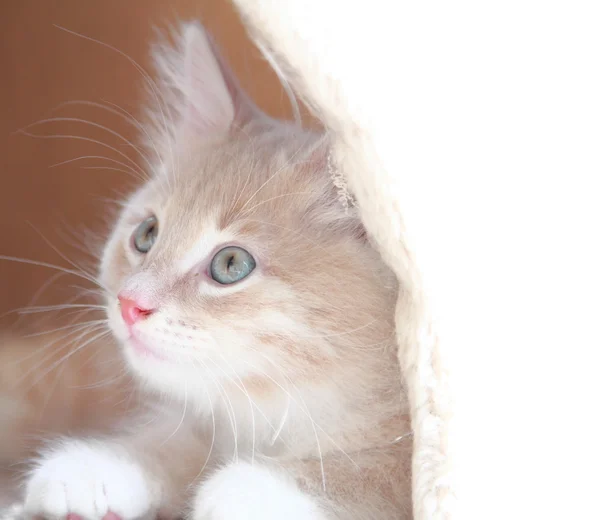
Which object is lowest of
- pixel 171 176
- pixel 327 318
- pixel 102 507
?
pixel 102 507

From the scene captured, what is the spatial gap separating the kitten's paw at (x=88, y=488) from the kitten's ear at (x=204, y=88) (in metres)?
0.64

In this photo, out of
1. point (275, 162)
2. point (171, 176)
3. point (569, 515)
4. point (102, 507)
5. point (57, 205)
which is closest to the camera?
point (569, 515)

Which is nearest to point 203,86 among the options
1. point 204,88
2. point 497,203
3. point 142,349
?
point 204,88

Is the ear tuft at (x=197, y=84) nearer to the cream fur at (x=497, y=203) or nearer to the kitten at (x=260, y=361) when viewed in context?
the kitten at (x=260, y=361)

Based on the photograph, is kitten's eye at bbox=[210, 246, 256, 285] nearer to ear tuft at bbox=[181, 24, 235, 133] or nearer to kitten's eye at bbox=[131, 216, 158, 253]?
kitten's eye at bbox=[131, 216, 158, 253]

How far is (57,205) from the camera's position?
168 centimetres

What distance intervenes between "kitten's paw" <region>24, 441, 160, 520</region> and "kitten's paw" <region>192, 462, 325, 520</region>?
5.1 inches

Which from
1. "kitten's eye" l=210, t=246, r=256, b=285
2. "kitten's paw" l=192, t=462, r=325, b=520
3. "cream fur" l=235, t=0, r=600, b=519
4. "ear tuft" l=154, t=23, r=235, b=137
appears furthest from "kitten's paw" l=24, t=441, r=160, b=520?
"ear tuft" l=154, t=23, r=235, b=137

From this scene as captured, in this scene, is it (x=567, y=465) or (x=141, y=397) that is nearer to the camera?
(x=567, y=465)

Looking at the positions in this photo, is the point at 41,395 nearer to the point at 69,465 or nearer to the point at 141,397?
the point at 141,397

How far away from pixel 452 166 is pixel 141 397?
822mm

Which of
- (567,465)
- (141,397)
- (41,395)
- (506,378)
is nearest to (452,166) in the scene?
(506,378)

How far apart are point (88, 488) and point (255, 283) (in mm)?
370

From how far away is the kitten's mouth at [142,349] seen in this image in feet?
3.13
